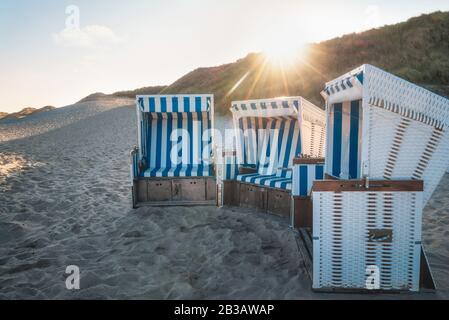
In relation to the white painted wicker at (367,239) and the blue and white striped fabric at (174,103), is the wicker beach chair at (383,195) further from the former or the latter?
the blue and white striped fabric at (174,103)

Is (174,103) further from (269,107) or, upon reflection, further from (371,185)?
(371,185)

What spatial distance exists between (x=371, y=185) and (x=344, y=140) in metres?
1.15

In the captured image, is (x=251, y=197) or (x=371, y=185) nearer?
Result: (x=371, y=185)

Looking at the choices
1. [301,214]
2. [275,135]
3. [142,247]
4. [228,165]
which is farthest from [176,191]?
[301,214]

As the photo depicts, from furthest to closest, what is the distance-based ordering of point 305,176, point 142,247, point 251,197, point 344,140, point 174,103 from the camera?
point 174,103 → point 251,197 → point 305,176 → point 142,247 → point 344,140

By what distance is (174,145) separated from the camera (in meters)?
6.96

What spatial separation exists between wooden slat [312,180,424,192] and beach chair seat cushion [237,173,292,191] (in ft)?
7.48

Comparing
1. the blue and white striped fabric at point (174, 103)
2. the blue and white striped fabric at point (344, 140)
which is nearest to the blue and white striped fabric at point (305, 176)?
the blue and white striped fabric at point (344, 140)

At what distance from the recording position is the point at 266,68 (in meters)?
29.9

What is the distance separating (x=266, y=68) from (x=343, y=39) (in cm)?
738

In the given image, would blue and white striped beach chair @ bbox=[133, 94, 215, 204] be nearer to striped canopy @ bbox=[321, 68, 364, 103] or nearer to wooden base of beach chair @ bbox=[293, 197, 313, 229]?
wooden base of beach chair @ bbox=[293, 197, 313, 229]

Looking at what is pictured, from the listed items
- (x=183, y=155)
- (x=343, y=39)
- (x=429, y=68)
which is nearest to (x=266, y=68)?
(x=343, y=39)

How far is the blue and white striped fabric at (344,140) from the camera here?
3.79 m
